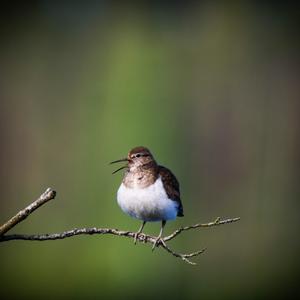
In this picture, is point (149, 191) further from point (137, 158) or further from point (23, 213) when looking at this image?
point (23, 213)

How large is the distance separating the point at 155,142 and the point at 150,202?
44.5 meters

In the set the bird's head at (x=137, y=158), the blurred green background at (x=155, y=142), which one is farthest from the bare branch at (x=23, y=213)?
the blurred green background at (x=155, y=142)

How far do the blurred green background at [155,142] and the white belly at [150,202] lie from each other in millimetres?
19253

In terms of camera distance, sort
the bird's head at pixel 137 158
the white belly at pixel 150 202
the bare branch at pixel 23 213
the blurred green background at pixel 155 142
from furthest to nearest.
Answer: the blurred green background at pixel 155 142
the white belly at pixel 150 202
the bird's head at pixel 137 158
the bare branch at pixel 23 213

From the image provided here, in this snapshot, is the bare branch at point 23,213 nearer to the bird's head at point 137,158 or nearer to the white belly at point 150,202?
the bird's head at point 137,158

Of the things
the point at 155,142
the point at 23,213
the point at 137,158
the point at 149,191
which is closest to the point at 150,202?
the point at 149,191

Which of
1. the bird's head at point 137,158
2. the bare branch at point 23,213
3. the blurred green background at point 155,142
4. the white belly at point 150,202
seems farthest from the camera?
the blurred green background at point 155,142

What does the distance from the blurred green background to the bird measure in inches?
752

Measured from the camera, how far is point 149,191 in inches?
257

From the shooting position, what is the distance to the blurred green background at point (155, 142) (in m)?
47.6

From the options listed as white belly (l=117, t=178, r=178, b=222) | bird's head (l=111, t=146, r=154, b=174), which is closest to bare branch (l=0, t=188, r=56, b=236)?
bird's head (l=111, t=146, r=154, b=174)

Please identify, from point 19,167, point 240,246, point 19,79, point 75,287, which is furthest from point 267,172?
point 19,79

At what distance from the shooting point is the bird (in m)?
5.97

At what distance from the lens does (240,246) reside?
189 ft
